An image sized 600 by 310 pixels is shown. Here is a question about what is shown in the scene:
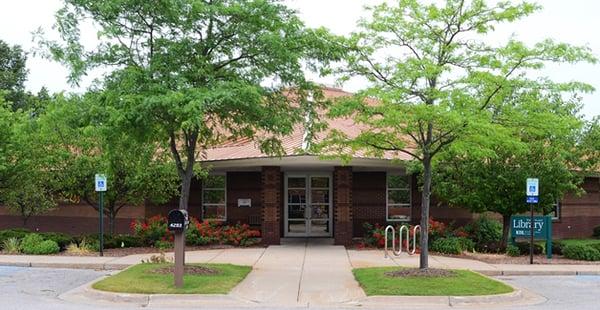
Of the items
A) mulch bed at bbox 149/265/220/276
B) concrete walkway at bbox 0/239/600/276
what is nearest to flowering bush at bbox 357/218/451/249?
concrete walkway at bbox 0/239/600/276

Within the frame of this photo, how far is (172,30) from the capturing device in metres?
13.5

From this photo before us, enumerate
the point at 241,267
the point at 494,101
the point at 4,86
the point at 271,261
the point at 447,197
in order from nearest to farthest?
the point at 494,101
the point at 241,267
the point at 271,261
the point at 447,197
the point at 4,86

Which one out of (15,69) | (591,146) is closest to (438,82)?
(591,146)

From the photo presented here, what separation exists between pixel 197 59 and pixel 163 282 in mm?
4375

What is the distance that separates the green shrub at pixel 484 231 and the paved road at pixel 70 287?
6.49 meters

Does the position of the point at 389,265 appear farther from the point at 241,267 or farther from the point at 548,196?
the point at 548,196

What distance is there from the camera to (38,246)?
18.7 metres

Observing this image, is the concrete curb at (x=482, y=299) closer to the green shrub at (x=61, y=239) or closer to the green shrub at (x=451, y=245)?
the green shrub at (x=451, y=245)

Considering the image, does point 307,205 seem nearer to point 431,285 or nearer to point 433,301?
point 431,285

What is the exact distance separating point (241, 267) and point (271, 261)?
1.94m

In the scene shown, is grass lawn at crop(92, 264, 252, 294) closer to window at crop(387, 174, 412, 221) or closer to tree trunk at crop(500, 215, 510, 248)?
tree trunk at crop(500, 215, 510, 248)

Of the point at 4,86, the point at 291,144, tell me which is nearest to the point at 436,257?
the point at 291,144

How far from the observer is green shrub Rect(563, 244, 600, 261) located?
18562 millimetres

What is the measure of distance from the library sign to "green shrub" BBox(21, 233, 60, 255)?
13.2m
